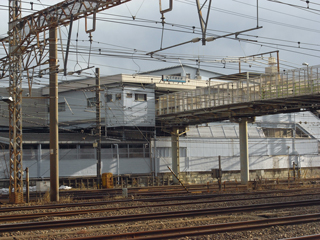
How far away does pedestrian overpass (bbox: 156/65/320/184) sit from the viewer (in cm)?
2669

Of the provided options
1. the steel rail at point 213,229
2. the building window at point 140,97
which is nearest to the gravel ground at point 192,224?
the steel rail at point 213,229

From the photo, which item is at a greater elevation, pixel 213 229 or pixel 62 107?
pixel 62 107

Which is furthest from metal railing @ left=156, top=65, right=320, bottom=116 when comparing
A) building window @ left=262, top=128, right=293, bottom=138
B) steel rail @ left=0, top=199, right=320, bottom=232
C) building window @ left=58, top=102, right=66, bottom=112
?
building window @ left=262, top=128, right=293, bottom=138

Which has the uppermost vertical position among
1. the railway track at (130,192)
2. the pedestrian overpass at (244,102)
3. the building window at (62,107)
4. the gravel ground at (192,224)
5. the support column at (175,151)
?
the building window at (62,107)

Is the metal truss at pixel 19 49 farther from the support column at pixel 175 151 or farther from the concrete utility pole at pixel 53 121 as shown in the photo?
the support column at pixel 175 151

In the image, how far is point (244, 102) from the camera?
1158 inches

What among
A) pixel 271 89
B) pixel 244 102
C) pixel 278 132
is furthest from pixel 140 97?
pixel 278 132

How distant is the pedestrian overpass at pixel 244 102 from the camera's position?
26688 mm

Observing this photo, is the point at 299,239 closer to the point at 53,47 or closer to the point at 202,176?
the point at 53,47

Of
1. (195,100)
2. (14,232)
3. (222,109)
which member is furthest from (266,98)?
(14,232)

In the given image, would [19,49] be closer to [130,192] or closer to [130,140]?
[130,192]

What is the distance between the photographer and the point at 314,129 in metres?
54.1

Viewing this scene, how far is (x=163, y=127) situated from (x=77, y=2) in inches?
918

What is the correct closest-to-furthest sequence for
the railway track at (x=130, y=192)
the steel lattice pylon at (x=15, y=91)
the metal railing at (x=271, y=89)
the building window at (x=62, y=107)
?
the steel lattice pylon at (x=15, y=91), the railway track at (x=130, y=192), the metal railing at (x=271, y=89), the building window at (x=62, y=107)
